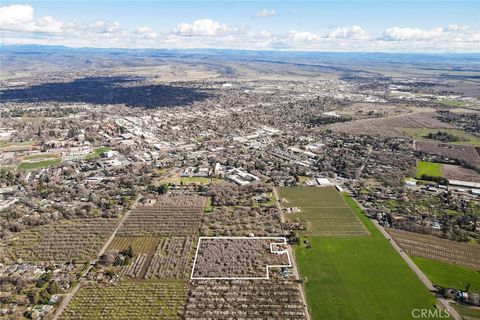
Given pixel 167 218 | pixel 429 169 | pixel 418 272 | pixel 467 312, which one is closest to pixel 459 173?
pixel 429 169

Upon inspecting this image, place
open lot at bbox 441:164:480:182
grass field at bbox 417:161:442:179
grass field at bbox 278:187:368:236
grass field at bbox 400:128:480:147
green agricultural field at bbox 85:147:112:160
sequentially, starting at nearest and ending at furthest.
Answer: grass field at bbox 278:187:368:236 → open lot at bbox 441:164:480:182 → grass field at bbox 417:161:442:179 → green agricultural field at bbox 85:147:112:160 → grass field at bbox 400:128:480:147

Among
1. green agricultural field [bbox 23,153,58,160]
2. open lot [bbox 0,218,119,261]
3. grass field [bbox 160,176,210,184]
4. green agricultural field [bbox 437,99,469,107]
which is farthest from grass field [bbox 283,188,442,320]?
green agricultural field [bbox 437,99,469,107]

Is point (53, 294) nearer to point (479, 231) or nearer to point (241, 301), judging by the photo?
point (241, 301)

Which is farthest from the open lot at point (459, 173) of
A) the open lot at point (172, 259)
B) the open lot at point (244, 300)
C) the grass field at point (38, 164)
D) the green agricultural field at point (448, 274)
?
the grass field at point (38, 164)

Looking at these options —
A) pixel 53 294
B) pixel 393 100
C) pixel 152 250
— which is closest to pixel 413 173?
pixel 152 250

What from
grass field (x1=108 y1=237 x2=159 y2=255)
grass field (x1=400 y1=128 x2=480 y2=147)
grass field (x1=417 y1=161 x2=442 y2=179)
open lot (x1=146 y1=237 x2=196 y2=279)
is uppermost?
grass field (x1=400 y1=128 x2=480 y2=147)

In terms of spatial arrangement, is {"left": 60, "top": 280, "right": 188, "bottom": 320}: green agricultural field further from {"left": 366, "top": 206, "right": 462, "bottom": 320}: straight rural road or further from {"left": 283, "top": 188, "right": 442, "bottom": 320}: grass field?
{"left": 366, "top": 206, "right": 462, "bottom": 320}: straight rural road

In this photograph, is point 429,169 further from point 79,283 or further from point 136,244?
point 79,283
